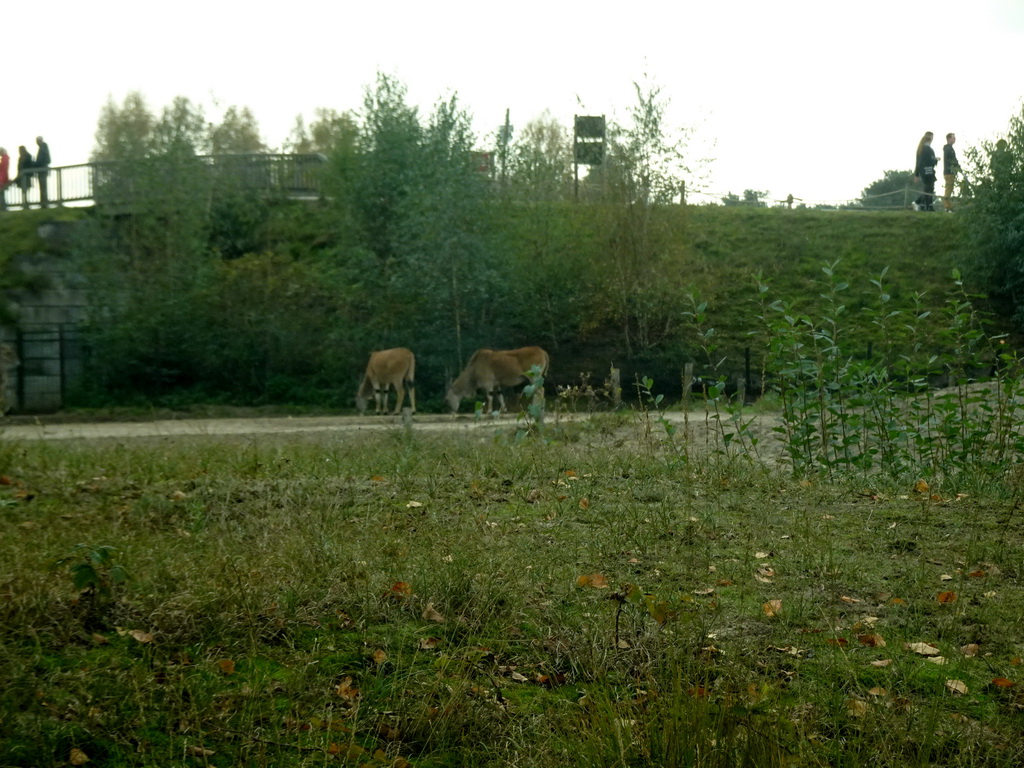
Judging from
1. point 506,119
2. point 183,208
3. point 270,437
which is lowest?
point 270,437

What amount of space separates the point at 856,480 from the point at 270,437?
1043cm

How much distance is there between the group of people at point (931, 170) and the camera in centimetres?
3688

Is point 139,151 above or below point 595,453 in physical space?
above

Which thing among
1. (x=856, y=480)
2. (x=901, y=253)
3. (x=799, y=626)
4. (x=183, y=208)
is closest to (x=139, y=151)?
(x=183, y=208)

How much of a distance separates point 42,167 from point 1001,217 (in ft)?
98.5

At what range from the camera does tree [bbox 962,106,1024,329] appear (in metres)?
32.8

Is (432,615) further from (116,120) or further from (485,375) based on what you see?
(116,120)

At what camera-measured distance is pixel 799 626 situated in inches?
185

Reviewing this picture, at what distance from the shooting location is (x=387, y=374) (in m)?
26.9

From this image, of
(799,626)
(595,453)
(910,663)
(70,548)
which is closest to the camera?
(910,663)

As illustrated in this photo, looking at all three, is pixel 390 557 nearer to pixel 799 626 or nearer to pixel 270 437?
pixel 799 626

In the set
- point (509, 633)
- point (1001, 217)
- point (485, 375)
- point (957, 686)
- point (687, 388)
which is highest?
point (1001, 217)

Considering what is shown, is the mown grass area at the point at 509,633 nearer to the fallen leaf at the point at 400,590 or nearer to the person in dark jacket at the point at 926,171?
the fallen leaf at the point at 400,590

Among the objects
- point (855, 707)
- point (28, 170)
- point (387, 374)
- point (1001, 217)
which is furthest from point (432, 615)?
point (28, 170)
